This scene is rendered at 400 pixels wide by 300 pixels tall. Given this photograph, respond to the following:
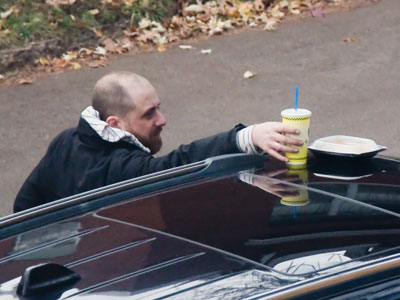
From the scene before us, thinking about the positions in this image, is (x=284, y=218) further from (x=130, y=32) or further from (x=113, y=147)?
(x=130, y=32)

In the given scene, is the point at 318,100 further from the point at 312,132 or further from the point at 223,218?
the point at 223,218

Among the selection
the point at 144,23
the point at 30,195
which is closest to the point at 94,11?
the point at 144,23

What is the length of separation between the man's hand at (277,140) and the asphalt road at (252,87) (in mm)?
4397

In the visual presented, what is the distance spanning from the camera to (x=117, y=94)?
13.6 ft

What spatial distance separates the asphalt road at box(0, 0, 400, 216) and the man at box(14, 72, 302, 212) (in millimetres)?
3412

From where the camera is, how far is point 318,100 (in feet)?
30.3

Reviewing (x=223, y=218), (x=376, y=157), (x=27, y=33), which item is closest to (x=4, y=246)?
(x=223, y=218)

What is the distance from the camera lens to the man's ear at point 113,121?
4102mm

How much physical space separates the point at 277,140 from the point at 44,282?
3.91 feet

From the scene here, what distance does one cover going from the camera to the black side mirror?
2424mm

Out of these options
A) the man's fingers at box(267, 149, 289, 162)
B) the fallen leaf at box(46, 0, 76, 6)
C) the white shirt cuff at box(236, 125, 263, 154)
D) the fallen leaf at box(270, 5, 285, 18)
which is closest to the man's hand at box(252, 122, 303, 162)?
the man's fingers at box(267, 149, 289, 162)

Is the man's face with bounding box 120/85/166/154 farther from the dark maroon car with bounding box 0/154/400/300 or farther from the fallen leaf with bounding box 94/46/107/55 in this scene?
the fallen leaf with bounding box 94/46/107/55

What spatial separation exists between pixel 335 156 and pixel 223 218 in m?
0.70

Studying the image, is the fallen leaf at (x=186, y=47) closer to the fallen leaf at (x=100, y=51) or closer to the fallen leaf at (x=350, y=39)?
the fallen leaf at (x=100, y=51)
